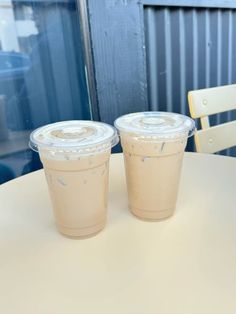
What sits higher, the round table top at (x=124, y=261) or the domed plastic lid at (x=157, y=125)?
the domed plastic lid at (x=157, y=125)

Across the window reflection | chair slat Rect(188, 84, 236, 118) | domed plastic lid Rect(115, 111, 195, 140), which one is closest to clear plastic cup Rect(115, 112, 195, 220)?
domed plastic lid Rect(115, 111, 195, 140)

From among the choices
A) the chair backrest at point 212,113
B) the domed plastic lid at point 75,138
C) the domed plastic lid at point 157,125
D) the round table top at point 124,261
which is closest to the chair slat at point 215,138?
the chair backrest at point 212,113

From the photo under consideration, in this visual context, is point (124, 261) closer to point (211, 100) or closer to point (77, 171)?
point (77, 171)

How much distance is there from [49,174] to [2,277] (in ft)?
0.71

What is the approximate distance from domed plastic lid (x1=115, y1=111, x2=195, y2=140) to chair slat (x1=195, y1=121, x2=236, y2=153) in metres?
0.62

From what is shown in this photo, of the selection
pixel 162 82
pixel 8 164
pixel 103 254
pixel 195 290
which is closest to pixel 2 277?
pixel 103 254

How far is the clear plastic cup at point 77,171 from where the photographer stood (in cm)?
64

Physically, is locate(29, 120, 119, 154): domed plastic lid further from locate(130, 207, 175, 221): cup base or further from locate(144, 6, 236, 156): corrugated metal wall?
locate(144, 6, 236, 156): corrugated metal wall

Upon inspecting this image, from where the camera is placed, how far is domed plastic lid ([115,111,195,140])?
2.25ft

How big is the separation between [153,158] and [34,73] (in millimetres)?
1053

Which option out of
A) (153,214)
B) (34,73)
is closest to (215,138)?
(153,214)

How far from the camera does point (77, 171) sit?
65 centimetres

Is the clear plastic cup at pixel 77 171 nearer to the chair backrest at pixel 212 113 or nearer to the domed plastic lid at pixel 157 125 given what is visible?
the domed plastic lid at pixel 157 125

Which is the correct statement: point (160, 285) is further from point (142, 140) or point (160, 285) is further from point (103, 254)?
point (142, 140)
